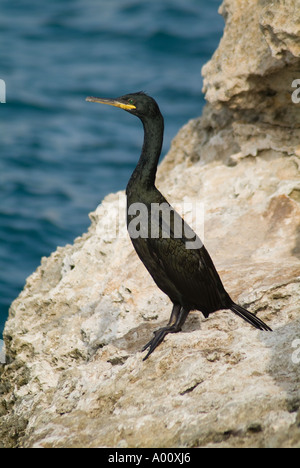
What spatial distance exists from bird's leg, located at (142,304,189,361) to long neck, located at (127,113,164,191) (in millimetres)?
945

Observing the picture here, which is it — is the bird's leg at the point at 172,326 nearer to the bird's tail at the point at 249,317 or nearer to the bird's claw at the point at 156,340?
the bird's claw at the point at 156,340

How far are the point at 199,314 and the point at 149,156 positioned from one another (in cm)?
128

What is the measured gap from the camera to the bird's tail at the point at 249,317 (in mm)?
5199

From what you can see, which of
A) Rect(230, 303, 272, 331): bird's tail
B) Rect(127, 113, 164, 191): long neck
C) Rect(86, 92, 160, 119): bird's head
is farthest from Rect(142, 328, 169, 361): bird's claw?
Rect(86, 92, 160, 119): bird's head

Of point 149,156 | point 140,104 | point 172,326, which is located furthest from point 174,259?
point 140,104

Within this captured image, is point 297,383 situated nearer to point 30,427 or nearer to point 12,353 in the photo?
point 30,427

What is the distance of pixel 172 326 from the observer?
551 cm

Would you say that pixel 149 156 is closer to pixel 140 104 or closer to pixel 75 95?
pixel 140 104

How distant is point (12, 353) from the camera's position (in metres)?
6.33

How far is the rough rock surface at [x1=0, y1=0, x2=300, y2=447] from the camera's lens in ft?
14.7

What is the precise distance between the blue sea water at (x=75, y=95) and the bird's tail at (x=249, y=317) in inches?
232

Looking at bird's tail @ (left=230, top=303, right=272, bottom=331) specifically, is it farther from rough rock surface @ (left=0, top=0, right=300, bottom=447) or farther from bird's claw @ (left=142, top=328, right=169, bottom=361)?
bird's claw @ (left=142, top=328, right=169, bottom=361)

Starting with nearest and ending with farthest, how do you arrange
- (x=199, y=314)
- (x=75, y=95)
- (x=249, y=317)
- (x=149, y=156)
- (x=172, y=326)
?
(x=249, y=317)
(x=172, y=326)
(x=149, y=156)
(x=199, y=314)
(x=75, y=95)

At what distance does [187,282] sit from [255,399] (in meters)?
1.39
